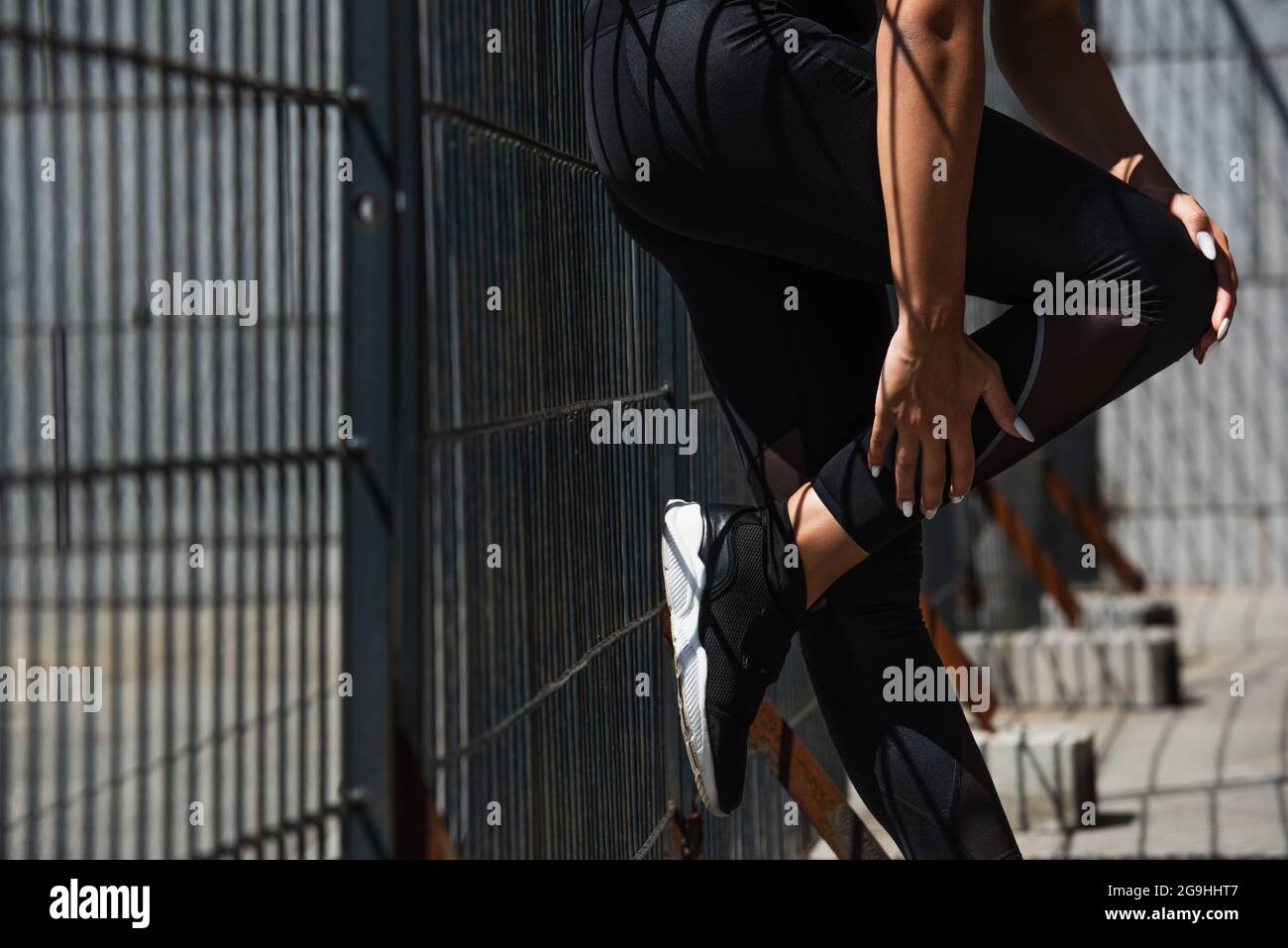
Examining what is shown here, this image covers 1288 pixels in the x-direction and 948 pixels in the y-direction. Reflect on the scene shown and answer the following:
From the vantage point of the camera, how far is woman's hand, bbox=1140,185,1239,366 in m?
1.68

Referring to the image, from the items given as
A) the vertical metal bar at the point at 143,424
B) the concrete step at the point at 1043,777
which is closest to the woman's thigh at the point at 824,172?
the vertical metal bar at the point at 143,424

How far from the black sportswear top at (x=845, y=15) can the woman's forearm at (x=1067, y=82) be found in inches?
7.7

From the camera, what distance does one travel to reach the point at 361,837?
1.37 meters

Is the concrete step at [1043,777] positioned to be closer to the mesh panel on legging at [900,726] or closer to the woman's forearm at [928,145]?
the mesh panel on legging at [900,726]

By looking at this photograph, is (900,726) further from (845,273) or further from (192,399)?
(192,399)

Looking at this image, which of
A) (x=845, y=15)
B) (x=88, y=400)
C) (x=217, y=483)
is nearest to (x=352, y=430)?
(x=217, y=483)

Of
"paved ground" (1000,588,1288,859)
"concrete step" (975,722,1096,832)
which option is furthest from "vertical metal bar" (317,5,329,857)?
"concrete step" (975,722,1096,832)

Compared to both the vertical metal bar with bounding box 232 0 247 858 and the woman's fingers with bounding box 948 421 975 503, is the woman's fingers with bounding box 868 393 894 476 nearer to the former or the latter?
the woman's fingers with bounding box 948 421 975 503

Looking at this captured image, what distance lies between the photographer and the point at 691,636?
5.98ft

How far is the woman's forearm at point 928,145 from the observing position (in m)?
1.57
